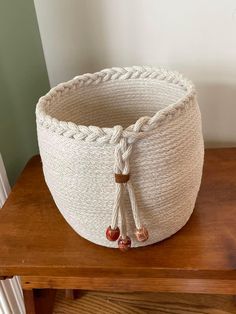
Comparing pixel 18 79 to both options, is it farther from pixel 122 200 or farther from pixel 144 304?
pixel 144 304

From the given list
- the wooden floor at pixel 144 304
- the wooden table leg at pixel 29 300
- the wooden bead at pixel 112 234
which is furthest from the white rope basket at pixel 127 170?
the wooden floor at pixel 144 304

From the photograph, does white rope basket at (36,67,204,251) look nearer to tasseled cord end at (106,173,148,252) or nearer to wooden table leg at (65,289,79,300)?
tasseled cord end at (106,173,148,252)

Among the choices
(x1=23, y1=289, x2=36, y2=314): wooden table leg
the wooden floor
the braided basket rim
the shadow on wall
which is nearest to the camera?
the braided basket rim

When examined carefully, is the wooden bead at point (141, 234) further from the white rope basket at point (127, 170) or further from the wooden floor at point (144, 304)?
the wooden floor at point (144, 304)

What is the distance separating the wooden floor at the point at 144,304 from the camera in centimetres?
87

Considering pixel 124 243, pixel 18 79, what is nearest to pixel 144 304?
pixel 124 243

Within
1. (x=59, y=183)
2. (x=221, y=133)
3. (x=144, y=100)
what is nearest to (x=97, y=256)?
(x=59, y=183)

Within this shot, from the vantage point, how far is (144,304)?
89cm

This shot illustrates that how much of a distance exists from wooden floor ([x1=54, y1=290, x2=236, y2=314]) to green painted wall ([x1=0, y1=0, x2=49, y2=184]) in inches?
14.5

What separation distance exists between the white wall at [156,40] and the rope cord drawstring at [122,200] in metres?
0.34

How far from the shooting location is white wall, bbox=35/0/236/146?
Answer: 67cm

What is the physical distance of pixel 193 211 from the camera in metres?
→ 0.58

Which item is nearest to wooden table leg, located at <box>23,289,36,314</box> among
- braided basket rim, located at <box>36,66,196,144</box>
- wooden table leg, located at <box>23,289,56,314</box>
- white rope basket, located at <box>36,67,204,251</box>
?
wooden table leg, located at <box>23,289,56,314</box>

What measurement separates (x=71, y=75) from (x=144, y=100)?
0.70 feet
